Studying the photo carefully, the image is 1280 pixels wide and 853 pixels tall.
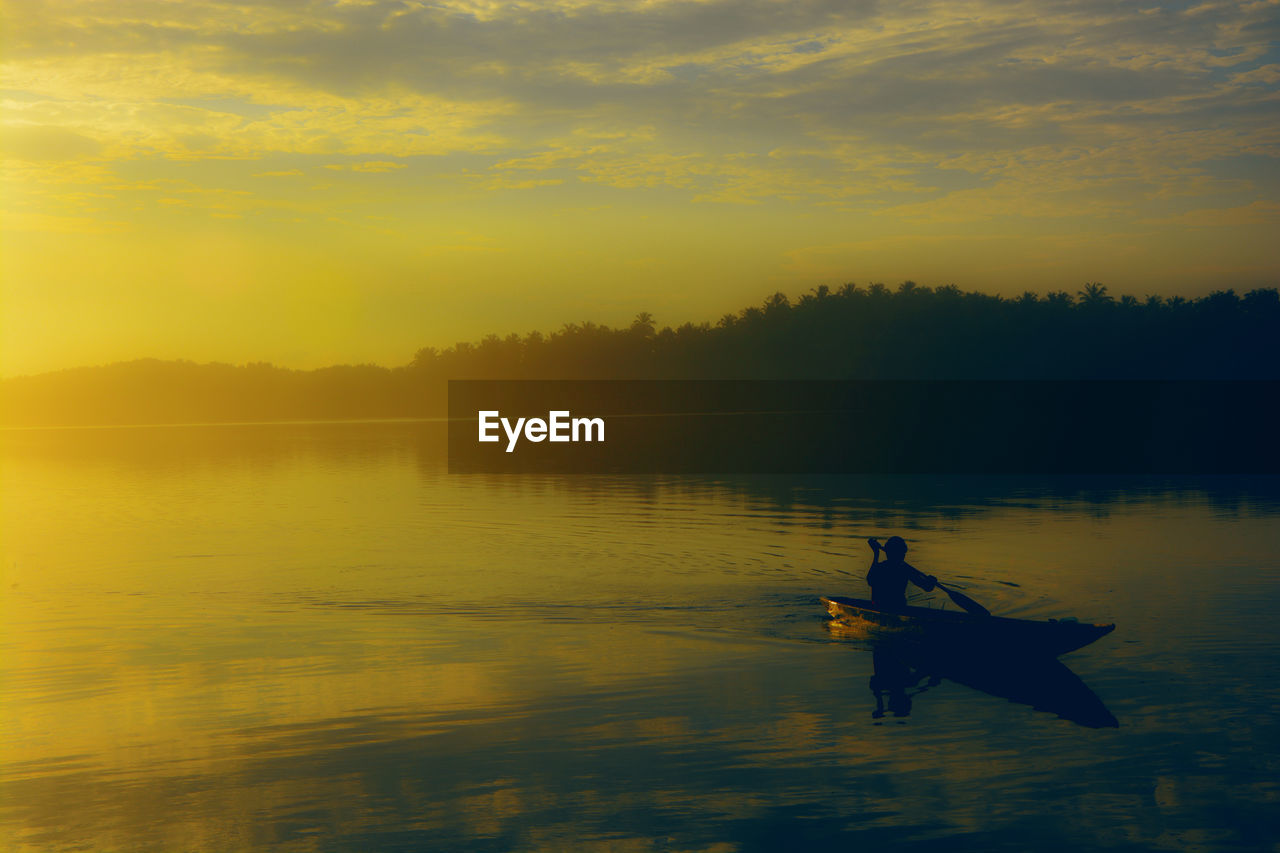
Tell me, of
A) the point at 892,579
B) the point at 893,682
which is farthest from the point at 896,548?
the point at 893,682

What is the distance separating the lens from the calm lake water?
42.4 ft

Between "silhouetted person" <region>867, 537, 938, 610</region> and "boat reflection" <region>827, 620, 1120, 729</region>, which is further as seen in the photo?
"silhouetted person" <region>867, 537, 938, 610</region>

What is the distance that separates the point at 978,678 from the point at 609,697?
21.1 feet

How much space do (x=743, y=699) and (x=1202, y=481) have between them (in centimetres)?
4618

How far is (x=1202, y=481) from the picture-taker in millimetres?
55625

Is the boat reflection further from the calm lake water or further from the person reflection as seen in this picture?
the calm lake water

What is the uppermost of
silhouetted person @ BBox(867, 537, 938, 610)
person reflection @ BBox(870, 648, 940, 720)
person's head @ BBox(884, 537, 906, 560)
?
person's head @ BBox(884, 537, 906, 560)

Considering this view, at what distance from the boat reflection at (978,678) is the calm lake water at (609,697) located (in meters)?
0.27

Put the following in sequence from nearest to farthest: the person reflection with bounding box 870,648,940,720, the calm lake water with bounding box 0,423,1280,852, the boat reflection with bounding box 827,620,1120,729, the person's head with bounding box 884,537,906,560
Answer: the calm lake water with bounding box 0,423,1280,852 → the boat reflection with bounding box 827,620,1120,729 → the person reflection with bounding box 870,648,940,720 → the person's head with bounding box 884,537,906,560

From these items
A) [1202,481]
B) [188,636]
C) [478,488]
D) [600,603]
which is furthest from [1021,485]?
[188,636]

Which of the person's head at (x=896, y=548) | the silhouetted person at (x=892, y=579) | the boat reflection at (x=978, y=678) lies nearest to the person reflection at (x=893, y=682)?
the boat reflection at (x=978, y=678)

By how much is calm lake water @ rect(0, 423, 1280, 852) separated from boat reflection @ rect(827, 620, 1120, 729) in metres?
0.27

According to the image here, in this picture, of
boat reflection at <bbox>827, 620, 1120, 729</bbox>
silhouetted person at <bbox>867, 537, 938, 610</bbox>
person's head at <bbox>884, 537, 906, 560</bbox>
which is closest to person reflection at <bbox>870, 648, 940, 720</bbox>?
boat reflection at <bbox>827, 620, 1120, 729</bbox>

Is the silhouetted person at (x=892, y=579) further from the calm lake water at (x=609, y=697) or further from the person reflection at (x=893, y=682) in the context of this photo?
the person reflection at (x=893, y=682)
